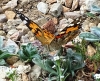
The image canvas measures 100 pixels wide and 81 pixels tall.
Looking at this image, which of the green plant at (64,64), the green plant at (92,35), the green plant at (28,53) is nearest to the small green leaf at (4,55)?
the green plant at (28,53)

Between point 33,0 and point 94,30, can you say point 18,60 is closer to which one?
point 94,30

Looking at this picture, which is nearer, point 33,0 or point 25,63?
point 25,63

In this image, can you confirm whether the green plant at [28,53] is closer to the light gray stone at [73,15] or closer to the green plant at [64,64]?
the green plant at [64,64]

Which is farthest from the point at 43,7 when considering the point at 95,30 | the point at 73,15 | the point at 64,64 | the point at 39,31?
the point at 64,64

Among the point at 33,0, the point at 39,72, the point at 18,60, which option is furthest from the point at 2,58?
the point at 33,0

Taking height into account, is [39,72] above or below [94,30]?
below

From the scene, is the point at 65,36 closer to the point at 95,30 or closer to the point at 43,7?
the point at 95,30

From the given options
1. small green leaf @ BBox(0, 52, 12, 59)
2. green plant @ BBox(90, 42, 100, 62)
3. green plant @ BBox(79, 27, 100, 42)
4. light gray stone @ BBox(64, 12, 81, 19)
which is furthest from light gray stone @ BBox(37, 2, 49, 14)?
green plant @ BBox(90, 42, 100, 62)

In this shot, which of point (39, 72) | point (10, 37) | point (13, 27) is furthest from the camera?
point (13, 27)
